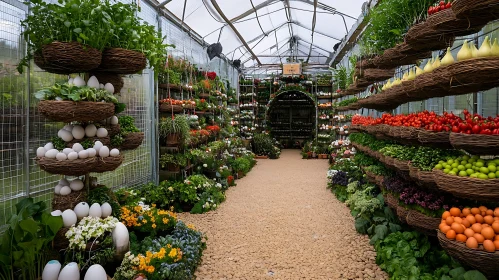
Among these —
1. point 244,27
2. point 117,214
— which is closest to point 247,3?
point 244,27

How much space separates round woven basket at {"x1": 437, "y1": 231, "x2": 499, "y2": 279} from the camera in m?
2.30

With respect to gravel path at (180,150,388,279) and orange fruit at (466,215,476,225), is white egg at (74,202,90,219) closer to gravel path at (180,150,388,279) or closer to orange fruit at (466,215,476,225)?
gravel path at (180,150,388,279)

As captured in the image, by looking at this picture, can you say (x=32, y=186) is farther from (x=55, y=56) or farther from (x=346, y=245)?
(x=346, y=245)

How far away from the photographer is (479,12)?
2381mm

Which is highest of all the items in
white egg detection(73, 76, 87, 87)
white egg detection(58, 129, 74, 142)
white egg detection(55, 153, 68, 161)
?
white egg detection(73, 76, 87, 87)

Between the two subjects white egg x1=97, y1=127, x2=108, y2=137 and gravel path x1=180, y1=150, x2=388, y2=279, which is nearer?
white egg x1=97, y1=127, x2=108, y2=137

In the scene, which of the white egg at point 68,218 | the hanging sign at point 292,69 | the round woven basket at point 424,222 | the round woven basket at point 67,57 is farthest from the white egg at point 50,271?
the hanging sign at point 292,69

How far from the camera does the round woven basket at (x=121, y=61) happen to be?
126 inches

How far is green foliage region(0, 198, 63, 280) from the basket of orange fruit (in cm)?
282

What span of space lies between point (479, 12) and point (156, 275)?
3.07 m

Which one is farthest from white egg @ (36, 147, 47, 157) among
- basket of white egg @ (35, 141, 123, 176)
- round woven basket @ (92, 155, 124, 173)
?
round woven basket @ (92, 155, 124, 173)

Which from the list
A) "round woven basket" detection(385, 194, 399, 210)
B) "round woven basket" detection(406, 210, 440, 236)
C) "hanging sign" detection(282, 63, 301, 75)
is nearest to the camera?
"round woven basket" detection(406, 210, 440, 236)

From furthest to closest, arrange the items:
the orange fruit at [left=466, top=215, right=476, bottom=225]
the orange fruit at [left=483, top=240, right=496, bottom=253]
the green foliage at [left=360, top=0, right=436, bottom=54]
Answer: the green foliage at [left=360, top=0, right=436, bottom=54], the orange fruit at [left=466, top=215, right=476, bottom=225], the orange fruit at [left=483, top=240, right=496, bottom=253]

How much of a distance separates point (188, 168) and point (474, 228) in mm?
4985
